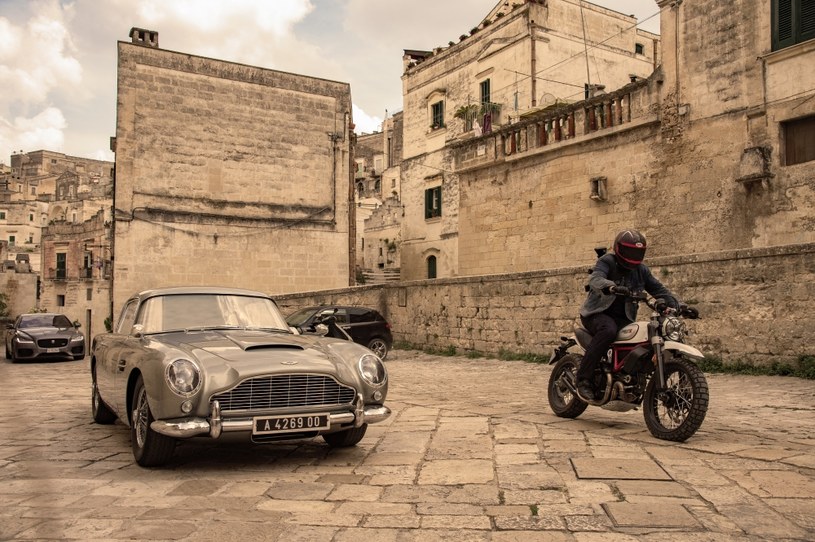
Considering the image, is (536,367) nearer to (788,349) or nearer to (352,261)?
(788,349)

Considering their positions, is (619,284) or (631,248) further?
(619,284)

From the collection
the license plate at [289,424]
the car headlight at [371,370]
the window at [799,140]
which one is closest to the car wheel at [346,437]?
the car headlight at [371,370]

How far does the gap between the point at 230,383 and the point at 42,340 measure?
56.2 ft

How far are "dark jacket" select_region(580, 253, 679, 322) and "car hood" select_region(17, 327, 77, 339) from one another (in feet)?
57.6

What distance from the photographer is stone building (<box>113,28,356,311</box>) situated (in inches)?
1061

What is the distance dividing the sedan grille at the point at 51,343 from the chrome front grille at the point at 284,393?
56.0 ft

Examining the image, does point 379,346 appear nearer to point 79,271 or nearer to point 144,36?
point 144,36

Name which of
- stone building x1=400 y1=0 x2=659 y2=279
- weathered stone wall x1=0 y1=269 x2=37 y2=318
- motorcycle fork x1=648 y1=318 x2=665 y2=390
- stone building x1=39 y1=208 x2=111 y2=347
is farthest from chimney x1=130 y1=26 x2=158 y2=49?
weathered stone wall x1=0 y1=269 x2=37 y2=318

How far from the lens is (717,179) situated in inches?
562

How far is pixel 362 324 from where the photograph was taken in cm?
1769

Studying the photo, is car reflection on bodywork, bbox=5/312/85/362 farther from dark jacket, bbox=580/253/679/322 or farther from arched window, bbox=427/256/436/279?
dark jacket, bbox=580/253/679/322

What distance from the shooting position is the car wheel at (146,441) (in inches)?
201

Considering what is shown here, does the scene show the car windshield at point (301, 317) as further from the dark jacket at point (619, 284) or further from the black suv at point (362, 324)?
the dark jacket at point (619, 284)

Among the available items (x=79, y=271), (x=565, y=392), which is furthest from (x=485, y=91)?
(x=79, y=271)
